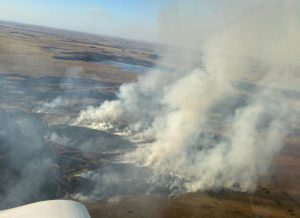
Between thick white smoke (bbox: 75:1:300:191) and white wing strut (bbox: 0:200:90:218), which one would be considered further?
thick white smoke (bbox: 75:1:300:191)

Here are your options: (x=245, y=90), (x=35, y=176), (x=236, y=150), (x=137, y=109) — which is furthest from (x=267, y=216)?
(x=245, y=90)

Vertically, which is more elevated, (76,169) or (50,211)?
(50,211)

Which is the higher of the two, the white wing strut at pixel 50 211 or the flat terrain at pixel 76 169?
the white wing strut at pixel 50 211

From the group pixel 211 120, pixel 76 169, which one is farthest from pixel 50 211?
pixel 211 120

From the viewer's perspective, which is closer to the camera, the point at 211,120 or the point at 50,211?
the point at 50,211

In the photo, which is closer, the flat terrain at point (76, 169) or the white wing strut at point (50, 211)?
the white wing strut at point (50, 211)

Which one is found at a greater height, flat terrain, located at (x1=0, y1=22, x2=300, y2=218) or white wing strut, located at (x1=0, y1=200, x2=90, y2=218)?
white wing strut, located at (x1=0, y1=200, x2=90, y2=218)

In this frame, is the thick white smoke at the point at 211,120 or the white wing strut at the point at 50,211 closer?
the white wing strut at the point at 50,211

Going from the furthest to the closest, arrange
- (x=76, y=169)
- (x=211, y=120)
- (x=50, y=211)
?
(x=211, y=120) → (x=76, y=169) → (x=50, y=211)

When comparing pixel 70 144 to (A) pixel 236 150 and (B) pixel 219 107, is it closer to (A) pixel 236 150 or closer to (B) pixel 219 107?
(A) pixel 236 150

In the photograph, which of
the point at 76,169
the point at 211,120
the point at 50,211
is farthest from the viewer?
the point at 211,120

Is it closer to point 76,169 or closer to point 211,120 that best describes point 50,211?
point 76,169

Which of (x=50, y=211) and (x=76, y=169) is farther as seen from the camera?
(x=76, y=169)
